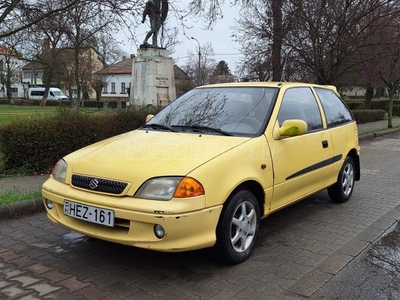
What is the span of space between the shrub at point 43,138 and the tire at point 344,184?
4.62m

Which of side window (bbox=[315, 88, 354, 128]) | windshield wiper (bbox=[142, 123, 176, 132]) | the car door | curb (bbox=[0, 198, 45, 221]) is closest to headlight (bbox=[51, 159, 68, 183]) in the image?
windshield wiper (bbox=[142, 123, 176, 132])

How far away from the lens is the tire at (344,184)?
224 inches

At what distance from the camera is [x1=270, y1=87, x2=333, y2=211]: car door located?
414 cm

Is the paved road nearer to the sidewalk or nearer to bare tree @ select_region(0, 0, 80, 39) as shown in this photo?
the sidewalk

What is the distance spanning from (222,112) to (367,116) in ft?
68.4

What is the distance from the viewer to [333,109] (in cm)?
565

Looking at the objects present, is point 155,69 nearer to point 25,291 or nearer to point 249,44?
point 249,44

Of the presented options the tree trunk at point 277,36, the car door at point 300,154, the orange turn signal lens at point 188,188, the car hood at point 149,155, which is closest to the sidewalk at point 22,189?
the car hood at point 149,155

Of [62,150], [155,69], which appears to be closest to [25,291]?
[62,150]

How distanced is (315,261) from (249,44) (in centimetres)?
1278

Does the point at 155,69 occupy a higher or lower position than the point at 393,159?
higher

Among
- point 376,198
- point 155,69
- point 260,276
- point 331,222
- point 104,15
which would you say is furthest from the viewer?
point 155,69

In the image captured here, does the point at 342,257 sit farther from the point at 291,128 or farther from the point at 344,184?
the point at 344,184

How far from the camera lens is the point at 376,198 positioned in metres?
6.21
